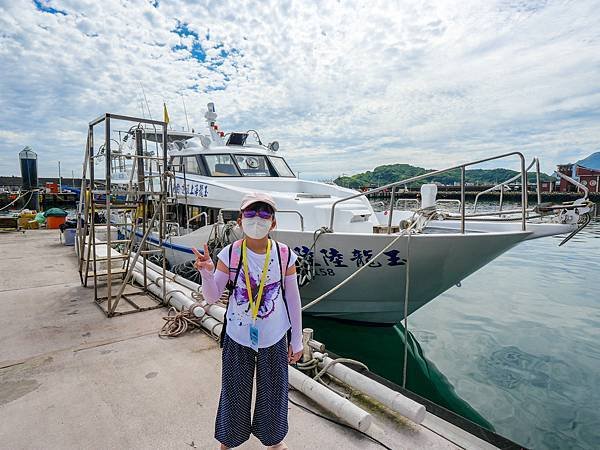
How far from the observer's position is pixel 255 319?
189 cm

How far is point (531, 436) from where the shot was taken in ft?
12.0

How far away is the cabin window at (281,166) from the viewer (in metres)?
8.34

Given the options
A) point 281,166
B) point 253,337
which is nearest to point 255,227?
point 253,337

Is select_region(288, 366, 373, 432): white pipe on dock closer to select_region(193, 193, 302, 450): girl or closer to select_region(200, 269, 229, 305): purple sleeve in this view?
select_region(193, 193, 302, 450): girl

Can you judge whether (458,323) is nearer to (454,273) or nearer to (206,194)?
(454,273)

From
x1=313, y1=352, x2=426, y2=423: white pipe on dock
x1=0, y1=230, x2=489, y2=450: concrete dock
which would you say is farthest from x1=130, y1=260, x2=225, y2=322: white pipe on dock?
x1=313, y1=352, x2=426, y2=423: white pipe on dock

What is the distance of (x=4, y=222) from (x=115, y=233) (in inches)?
146

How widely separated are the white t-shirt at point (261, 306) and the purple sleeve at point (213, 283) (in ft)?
0.17

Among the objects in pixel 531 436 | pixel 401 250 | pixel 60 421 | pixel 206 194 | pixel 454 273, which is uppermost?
pixel 206 194

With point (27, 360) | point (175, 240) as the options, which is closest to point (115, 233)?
point (175, 240)

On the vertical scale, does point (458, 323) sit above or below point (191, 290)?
below

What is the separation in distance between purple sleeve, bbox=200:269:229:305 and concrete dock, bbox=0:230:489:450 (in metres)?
1.04

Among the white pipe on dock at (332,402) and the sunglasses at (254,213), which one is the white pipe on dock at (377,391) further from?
the sunglasses at (254,213)

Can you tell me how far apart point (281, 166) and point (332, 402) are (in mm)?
6483
